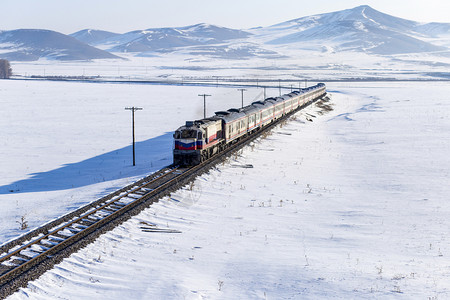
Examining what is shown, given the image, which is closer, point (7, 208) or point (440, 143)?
point (7, 208)

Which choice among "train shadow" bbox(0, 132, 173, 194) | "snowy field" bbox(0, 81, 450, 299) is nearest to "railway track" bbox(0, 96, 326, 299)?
"snowy field" bbox(0, 81, 450, 299)

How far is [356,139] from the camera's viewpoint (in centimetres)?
5028

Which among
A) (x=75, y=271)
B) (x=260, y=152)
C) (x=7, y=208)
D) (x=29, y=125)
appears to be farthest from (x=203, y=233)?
(x=29, y=125)

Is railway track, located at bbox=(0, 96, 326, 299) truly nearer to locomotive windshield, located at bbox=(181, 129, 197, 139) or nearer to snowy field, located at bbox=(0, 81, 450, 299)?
snowy field, located at bbox=(0, 81, 450, 299)

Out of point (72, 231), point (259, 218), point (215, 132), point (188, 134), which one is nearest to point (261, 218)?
point (259, 218)

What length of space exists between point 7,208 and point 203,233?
11.3m

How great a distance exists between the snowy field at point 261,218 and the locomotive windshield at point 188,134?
2.88m

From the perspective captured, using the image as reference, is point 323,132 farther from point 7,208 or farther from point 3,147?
point 7,208

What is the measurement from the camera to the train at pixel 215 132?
3219 centimetres

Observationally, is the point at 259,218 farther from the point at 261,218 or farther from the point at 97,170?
the point at 97,170

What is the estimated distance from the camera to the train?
106ft

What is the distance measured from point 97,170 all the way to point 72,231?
49.5 ft

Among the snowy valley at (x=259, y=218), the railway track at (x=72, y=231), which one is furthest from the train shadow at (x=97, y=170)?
the railway track at (x=72, y=231)

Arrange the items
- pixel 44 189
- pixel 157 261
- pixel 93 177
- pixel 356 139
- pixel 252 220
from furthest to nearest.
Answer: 1. pixel 356 139
2. pixel 93 177
3. pixel 44 189
4. pixel 252 220
5. pixel 157 261
